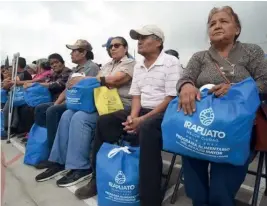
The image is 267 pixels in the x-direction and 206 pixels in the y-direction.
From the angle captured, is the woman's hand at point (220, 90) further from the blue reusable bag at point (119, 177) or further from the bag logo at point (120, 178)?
the bag logo at point (120, 178)

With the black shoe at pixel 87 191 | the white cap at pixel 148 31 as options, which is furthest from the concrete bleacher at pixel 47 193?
the white cap at pixel 148 31

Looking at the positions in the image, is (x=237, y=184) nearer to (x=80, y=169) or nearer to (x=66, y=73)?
(x=80, y=169)

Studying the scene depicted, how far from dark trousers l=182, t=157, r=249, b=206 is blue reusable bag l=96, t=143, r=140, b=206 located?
429 millimetres

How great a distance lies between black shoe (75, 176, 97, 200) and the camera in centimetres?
242

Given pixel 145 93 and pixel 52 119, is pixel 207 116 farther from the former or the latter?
pixel 52 119

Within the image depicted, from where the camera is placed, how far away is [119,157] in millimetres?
2139

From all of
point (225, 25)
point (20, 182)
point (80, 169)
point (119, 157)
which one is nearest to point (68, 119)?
point (80, 169)

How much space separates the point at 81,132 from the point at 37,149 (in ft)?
3.09

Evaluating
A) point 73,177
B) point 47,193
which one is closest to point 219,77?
point 73,177

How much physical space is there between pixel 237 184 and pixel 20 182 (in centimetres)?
224

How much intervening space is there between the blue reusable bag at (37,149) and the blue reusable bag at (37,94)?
73 cm

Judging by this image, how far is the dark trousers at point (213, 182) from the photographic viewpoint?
5.52 feet

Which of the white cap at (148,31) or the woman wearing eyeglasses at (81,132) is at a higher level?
the white cap at (148,31)

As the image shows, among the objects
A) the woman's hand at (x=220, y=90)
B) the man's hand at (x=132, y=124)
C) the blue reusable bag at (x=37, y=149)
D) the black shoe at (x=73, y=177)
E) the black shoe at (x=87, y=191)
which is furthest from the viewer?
the blue reusable bag at (x=37, y=149)
